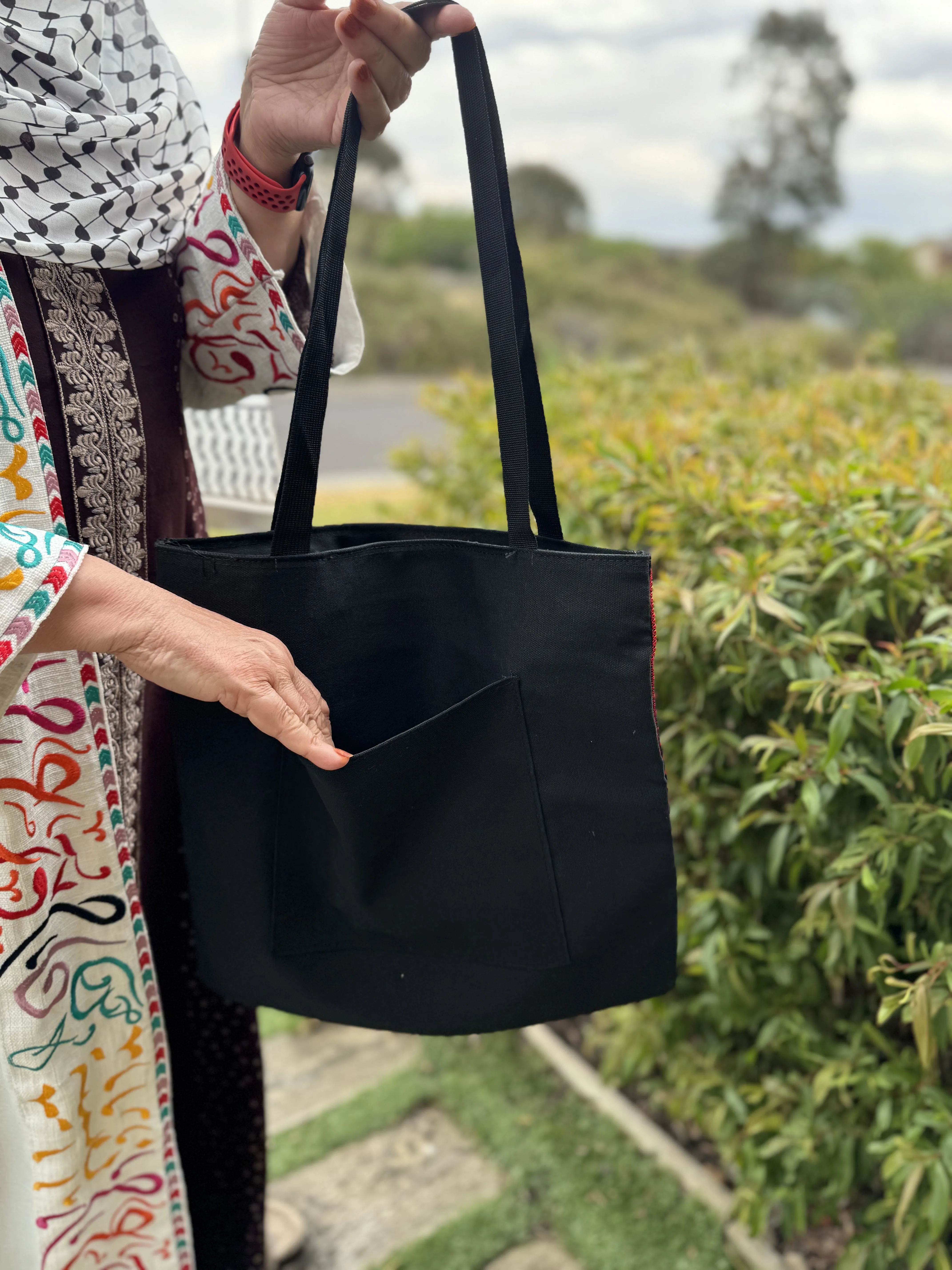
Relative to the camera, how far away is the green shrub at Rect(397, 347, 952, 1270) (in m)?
1.18

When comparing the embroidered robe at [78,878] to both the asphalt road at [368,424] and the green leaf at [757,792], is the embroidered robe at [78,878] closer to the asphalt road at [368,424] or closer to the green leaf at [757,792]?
the green leaf at [757,792]

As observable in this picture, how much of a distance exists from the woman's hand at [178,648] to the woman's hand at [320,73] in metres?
0.55

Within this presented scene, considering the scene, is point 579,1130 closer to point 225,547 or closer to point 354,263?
point 225,547

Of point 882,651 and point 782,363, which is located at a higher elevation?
point 782,363

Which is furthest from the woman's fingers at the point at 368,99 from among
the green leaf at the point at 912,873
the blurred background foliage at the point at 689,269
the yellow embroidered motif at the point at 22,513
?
the blurred background foliage at the point at 689,269

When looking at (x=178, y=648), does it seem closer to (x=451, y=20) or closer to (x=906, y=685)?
(x=451, y=20)

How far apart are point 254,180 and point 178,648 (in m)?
A: 0.60

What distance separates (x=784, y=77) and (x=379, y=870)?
115ft

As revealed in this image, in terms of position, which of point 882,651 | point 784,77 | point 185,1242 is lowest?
point 185,1242

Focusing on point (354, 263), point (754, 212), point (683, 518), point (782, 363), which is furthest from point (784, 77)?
point (683, 518)

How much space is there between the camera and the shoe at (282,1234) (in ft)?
5.76

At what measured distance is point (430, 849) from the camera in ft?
3.31

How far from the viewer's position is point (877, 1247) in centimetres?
140

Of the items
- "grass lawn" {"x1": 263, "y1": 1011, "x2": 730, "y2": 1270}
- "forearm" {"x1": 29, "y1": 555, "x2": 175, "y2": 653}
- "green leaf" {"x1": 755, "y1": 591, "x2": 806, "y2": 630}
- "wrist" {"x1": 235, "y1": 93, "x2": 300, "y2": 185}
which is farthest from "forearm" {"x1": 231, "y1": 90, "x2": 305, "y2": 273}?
"grass lawn" {"x1": 263, "y1": 1011, "x2": 730, "y2": 1270}
